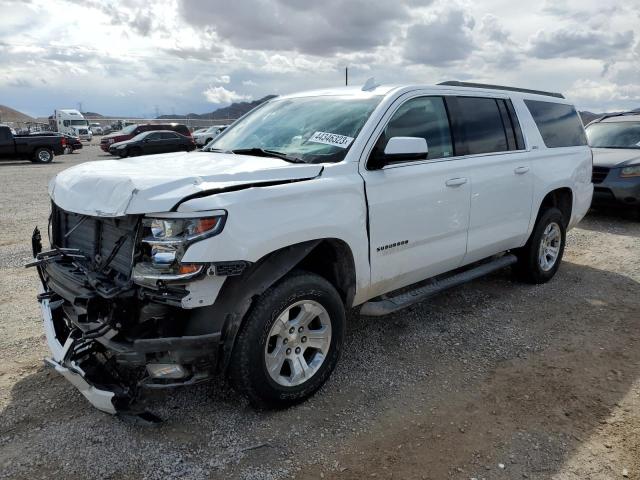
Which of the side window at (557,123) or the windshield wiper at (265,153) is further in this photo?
the side window at (557,123)

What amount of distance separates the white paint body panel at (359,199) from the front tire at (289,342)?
0.29 m

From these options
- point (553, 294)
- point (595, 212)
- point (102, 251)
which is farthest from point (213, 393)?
point (595, 212)

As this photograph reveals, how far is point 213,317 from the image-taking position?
2.74 meters

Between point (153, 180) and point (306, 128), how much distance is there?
4.67ft

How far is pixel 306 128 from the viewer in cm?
→ 381

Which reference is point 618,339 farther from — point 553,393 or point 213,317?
point 213,317

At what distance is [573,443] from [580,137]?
4145 mm

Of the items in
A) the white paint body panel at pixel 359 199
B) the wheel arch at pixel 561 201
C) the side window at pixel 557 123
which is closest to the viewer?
the white paint body panel at pixel 359 199

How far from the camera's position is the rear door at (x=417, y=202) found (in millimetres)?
3494

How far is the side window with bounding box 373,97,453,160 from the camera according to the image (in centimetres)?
368

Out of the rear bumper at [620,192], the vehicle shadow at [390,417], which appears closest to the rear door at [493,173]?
the vehicle shadow at [390,417]

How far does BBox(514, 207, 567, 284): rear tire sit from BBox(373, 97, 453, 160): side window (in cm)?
179

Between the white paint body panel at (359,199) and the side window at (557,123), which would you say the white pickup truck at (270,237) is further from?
the side window at (557,123)

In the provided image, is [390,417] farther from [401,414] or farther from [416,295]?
[416,295]
